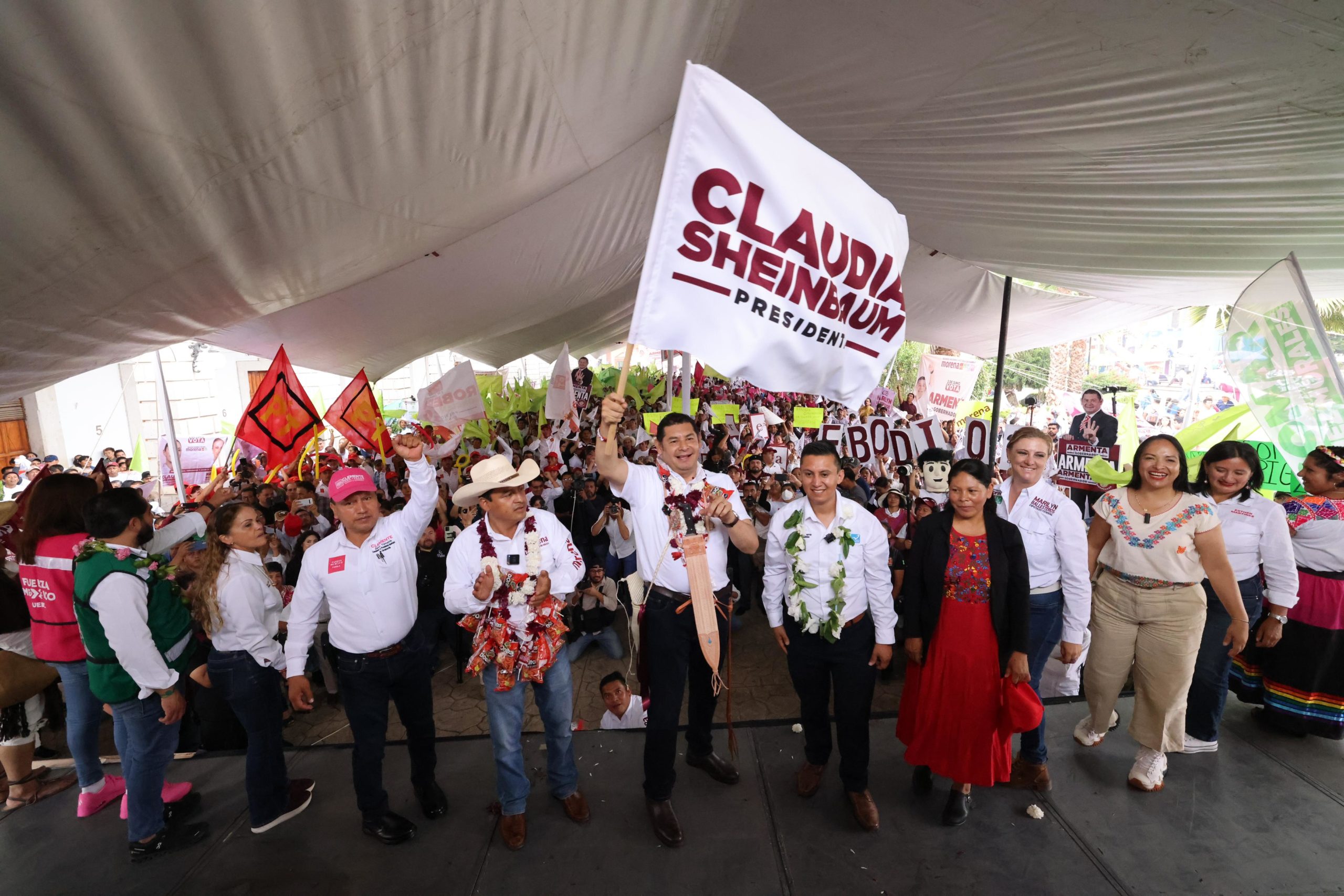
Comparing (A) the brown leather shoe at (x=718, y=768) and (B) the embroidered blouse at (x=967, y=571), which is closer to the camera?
(B) the embroidered blouse at (x=967, y=571)

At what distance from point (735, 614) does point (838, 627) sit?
3.32 meters

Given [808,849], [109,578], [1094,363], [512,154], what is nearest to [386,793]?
[109,578]

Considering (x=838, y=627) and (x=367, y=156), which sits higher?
(x=367, y=156)

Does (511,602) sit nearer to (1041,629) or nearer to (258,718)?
(258,718)

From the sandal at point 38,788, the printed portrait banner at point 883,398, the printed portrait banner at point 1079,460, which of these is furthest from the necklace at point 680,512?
the printed portrait banner at point 883,398

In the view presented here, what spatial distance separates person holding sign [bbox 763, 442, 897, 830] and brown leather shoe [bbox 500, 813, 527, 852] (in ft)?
4.68

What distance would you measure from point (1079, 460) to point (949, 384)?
8.77 ft

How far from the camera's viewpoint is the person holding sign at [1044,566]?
2.90m

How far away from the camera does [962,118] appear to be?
3373mm

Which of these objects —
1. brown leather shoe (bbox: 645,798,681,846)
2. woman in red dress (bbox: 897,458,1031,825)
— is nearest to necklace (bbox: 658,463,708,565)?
woman in red dress (bbox: 897,458,1031,825)

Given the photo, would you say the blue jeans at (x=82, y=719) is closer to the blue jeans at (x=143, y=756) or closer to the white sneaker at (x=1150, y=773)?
the blue jeans at (x=143, y=756)

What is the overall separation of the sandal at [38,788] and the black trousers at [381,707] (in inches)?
76.8

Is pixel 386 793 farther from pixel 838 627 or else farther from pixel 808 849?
pixel 838 627

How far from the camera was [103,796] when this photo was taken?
3.12 meters
